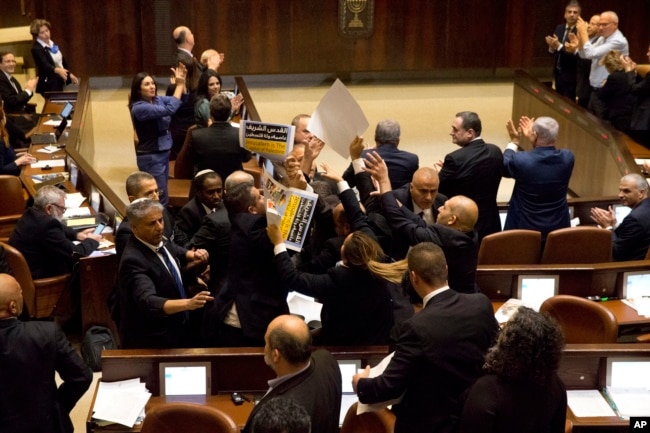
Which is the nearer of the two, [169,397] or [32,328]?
[32,328]

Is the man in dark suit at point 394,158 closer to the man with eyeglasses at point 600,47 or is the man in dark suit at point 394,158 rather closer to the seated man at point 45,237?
the seated man at point 45,237

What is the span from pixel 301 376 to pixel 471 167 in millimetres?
3234

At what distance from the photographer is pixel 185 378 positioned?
4824 mm

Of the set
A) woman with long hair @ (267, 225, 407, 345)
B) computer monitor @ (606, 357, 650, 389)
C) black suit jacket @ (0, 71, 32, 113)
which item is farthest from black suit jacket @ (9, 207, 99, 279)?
black suit jacket @ (0, 71, 32, 113)

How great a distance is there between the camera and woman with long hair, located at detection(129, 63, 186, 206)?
323 inches

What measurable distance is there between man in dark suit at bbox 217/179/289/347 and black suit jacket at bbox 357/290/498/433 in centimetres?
107

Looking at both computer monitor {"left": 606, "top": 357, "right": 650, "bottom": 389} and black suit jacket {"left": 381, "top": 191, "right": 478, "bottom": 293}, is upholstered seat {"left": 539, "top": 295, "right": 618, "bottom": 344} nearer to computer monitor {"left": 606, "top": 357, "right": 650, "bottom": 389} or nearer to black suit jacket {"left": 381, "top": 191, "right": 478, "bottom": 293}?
computer monitor {"left": 606, "top": 357, "right": 650, "bottom": 389}

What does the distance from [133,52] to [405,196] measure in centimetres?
880

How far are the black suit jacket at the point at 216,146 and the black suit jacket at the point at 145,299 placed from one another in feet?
8.81

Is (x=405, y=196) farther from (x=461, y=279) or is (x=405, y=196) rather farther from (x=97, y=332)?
(x=97, y=332)

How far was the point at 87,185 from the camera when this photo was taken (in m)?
8.02

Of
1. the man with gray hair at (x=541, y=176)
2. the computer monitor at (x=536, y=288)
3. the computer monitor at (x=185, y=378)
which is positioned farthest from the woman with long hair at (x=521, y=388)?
the man with gray hair at (x=541, y=176)

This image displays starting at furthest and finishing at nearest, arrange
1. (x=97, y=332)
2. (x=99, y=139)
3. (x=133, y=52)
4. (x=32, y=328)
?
(x=133, y=52)
(x=99, y=139)
(x=97, y=332)
(x=32, y=328)

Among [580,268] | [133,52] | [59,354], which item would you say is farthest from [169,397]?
[133,52]
